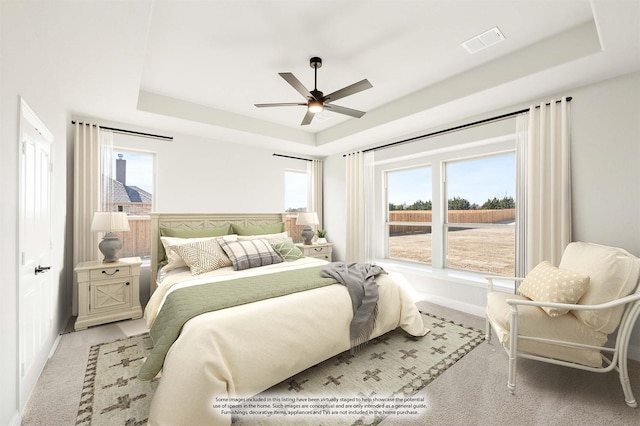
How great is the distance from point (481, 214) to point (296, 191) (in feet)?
10.4

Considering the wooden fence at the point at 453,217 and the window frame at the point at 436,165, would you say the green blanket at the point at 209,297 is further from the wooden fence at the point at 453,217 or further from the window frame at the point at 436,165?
the wooden fence at the point at 453,217

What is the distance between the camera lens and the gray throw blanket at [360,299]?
2.44m

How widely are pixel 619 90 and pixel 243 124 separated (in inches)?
162

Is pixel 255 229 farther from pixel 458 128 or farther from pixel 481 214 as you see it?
pixel 481 214

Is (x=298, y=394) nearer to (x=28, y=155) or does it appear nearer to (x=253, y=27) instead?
(x=28, y=155)

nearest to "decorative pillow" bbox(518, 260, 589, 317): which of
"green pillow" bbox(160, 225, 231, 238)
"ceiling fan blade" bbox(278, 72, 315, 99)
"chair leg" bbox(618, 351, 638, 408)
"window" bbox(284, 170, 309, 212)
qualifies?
"chair leg" bbox(618, 351, 638, 408)

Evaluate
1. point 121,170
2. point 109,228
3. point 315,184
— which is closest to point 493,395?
point 109,228

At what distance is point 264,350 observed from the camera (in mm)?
1879

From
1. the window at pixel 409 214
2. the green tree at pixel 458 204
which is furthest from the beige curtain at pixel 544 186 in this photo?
the window at pixel 409 214

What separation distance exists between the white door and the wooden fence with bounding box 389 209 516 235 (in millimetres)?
4377

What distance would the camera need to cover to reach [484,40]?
2.38 m

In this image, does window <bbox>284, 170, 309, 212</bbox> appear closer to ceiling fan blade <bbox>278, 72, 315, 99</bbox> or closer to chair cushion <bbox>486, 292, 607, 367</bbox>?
ceiling fan blade <bbox>278, 72, 315, 99</bbox>

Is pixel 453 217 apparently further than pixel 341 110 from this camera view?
Yes

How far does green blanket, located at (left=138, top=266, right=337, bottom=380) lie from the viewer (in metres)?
1.74
